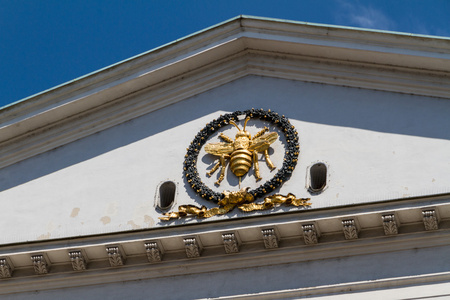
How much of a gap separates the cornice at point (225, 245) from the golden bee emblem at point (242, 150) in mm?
1404

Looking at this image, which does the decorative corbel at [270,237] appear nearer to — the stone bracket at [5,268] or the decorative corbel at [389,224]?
the decorative corbel at [389,224]

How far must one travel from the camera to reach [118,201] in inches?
938

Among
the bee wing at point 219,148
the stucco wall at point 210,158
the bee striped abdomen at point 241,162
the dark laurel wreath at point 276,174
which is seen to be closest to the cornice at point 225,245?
the stucco wall at point 210,158

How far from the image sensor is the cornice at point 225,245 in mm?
21500

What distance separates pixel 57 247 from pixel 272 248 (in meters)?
3.71

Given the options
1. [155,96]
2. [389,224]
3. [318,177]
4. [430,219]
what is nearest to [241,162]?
[318,177]

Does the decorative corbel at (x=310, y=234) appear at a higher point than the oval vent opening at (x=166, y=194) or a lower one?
lower

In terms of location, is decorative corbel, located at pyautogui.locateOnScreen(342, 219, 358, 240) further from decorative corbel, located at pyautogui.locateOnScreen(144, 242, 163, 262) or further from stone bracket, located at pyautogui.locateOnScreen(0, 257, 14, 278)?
stone bracket, located at pyautogui.locateOnScreen(0, 257, 14, 278)

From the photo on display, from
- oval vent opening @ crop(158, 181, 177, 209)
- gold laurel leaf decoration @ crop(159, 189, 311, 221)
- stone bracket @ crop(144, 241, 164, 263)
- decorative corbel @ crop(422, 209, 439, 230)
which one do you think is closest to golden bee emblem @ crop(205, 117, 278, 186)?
gold laurel leaf decoration @ crop(159, 189, 311, 221)

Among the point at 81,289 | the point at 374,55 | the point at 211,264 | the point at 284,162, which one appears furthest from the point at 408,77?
the point at 81,289

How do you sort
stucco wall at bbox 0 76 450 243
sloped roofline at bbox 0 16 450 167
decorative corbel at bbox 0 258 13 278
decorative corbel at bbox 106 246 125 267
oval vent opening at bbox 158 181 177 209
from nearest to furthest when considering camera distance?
stucco wall at bbox 0 76 450 243 < decorative corbel at bbox 106 246 125 267 < decorative corbel at bbox 0 258 13 278 < oval vent opening at bbox 158 181 177 209 < sloped roofline at bbox 0 16 450 167

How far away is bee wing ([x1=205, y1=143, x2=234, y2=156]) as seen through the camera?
2373 centimetres

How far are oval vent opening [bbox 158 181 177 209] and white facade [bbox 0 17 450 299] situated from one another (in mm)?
113

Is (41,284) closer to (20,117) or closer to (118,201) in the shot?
(118,201)
